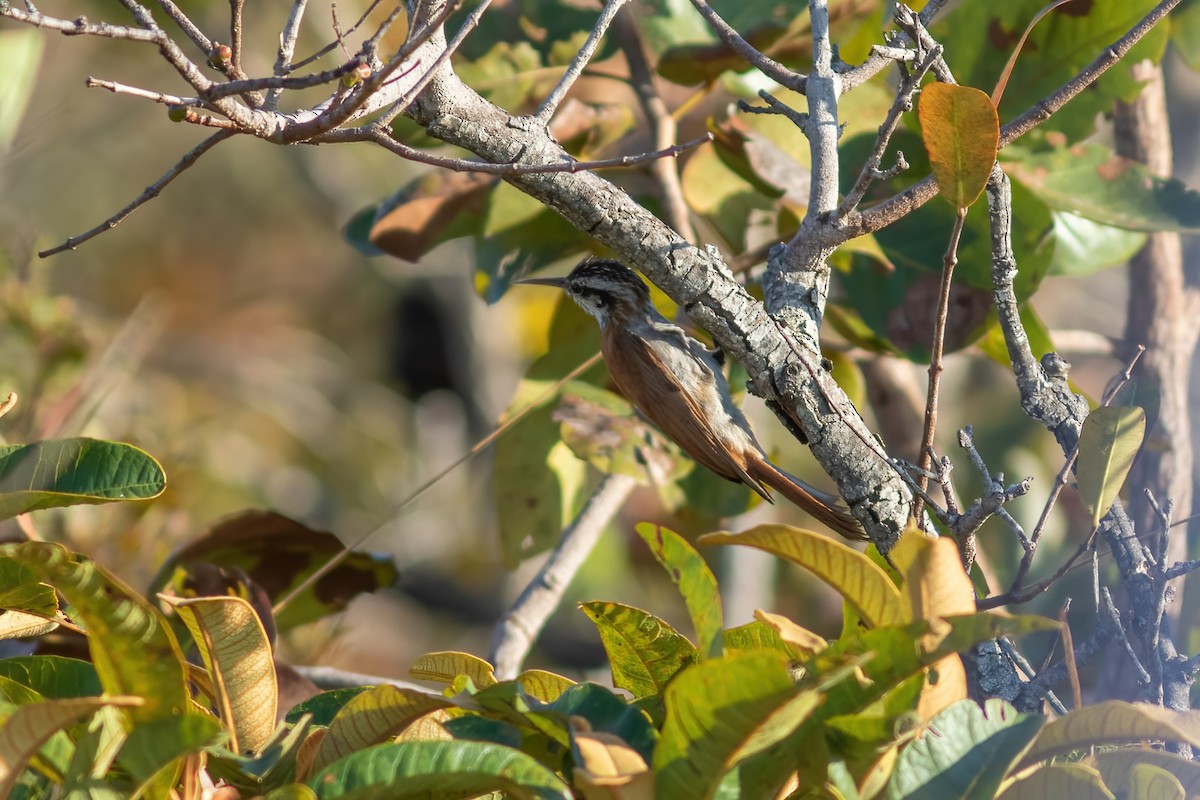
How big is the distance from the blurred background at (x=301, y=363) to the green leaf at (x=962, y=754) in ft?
6.57

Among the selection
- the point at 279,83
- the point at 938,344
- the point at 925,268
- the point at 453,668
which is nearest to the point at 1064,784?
the point at 938,344

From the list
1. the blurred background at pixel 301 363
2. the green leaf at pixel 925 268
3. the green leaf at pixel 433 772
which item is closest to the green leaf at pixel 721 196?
the green leaf at pixel 925 268

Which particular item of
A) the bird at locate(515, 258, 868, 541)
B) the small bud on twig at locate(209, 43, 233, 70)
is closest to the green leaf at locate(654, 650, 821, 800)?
the small bud on twig at locate(209, 43, 233, 70)

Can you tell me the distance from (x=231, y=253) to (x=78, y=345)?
24.3 ft

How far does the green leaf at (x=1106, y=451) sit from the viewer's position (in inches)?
48.6

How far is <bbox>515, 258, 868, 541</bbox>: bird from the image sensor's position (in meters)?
2.65

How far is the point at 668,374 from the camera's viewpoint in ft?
9.70

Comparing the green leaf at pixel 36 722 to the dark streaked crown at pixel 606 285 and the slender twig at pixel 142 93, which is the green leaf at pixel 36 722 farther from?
the dark streaked crown at pixel 606 285

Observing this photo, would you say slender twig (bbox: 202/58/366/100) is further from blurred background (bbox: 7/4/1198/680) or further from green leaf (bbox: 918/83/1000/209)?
blurred background (bbox: 7/4/1198/680)

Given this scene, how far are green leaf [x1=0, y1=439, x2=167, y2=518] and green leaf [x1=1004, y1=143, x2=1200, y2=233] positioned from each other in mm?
1845

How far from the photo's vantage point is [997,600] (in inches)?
50.8

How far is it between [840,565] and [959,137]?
1.83 feet

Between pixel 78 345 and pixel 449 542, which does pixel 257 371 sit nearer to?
pixel 449 542

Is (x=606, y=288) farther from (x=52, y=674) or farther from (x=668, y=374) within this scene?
(x=52, y=674)
